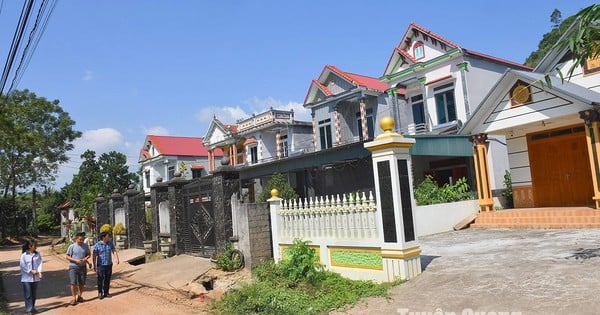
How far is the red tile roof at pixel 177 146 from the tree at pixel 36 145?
8.04m

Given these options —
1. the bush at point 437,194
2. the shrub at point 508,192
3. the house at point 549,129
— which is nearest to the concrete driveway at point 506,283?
the house at point 549,129

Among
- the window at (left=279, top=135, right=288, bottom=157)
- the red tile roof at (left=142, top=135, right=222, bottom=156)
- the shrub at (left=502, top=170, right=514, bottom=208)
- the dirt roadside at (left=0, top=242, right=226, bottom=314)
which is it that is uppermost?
the red tile roof at (left=142, top=135, right=222, bottom=156)

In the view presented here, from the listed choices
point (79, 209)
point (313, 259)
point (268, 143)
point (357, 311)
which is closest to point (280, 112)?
point (268, 143)

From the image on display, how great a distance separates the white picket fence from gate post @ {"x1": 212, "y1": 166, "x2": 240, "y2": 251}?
2298 millimetres

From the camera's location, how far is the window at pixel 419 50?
21469mm

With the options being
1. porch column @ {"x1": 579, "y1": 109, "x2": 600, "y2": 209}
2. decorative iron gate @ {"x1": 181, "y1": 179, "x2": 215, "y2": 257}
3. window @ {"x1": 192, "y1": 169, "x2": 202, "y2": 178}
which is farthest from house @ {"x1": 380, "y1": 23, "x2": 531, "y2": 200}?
window @ {"x1": 192, "y1": 169, "x2": 202, "y2": 178}

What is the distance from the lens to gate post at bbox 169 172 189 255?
541 inches

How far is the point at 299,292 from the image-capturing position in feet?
23.7

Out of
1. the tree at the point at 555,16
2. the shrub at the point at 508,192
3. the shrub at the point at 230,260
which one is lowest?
the shrub at the point at 230,260

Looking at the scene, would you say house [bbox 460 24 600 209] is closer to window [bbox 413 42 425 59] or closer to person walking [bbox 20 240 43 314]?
window [bbox 413 42 425 59]

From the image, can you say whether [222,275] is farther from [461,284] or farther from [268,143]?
[268,143]

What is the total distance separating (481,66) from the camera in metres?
20.2

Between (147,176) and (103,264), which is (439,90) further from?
(147,176)

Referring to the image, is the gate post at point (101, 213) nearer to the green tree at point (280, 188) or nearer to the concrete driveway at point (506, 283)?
the green tree at point (280, 188)
